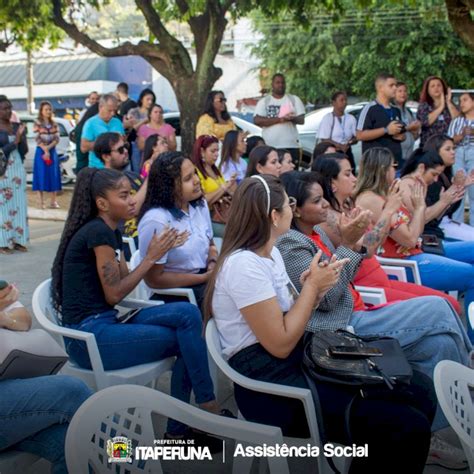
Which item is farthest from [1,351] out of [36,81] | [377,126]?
[36,81]

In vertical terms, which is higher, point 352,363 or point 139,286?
point 352,363

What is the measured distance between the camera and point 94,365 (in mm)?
3059

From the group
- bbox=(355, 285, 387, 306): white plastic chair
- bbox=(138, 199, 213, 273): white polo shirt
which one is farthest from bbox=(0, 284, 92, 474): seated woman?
bbox=(355, 285, 387, 306): white plastic chair

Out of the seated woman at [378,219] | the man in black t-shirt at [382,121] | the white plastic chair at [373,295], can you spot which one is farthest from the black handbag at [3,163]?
the white plastic chair at [373,295]

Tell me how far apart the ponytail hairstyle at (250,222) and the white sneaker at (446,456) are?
1.30m

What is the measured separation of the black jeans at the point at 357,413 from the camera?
2.39 metres

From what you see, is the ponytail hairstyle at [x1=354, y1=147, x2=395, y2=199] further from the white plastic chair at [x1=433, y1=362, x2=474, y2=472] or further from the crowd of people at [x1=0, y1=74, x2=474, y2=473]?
the white plastic chair at [x1=433, y1=362, x2=474, y2=472]

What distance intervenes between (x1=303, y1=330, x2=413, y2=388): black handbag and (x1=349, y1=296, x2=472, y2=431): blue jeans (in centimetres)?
42

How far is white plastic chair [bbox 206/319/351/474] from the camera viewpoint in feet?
8.18

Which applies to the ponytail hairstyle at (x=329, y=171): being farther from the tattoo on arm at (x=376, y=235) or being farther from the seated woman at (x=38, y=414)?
the seated woman at (x=38, y=414)

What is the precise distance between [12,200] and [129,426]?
593 cm

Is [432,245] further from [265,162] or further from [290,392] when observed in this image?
[290,392]

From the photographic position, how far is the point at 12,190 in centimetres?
757

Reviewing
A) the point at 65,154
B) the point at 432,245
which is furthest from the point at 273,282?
the point at 65,154
